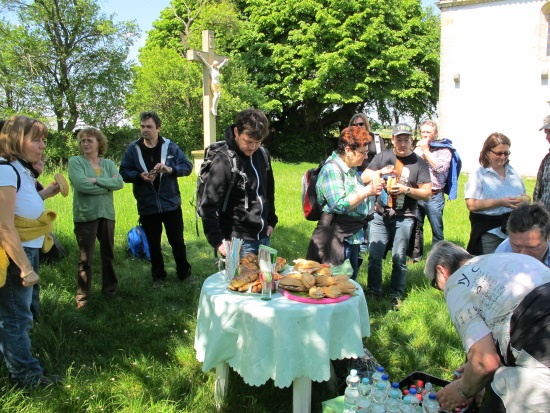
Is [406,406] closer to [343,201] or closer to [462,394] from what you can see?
[462,394]

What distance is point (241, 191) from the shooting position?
3527 millimetres

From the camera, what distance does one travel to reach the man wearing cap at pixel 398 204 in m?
4.62

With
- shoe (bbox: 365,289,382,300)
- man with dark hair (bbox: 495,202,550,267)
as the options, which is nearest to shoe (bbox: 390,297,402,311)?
shoe (bbox: 365,289,382,300)

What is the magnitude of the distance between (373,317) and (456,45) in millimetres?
17144

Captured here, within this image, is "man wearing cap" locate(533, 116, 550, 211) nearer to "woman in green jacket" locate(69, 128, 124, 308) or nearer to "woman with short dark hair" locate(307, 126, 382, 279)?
"woman with short dark hair" locate(307, 126, 382, 279)

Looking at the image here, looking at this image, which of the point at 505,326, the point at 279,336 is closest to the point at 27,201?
the point at 279,336

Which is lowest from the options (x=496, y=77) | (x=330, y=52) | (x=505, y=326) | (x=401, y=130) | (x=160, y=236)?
(x=160, y=236)

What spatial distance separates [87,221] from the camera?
178 inches

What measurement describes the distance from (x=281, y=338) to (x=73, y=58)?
676 inches

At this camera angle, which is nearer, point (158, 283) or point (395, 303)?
point (395, 303)

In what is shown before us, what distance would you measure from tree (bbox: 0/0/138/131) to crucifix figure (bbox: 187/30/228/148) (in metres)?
6.72

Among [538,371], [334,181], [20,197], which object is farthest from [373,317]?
[20,197]

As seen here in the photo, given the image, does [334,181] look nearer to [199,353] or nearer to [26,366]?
[199,353]

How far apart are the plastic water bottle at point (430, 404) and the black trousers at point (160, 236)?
3.33 m
